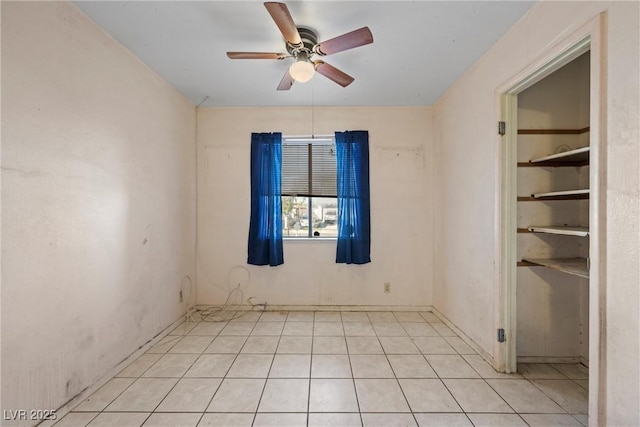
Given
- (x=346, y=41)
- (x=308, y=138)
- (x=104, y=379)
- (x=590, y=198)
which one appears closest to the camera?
(x=590, y=198)

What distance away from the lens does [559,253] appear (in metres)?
2.11

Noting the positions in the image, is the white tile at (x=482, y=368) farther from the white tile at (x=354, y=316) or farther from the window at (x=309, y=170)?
the window at (x=309, y=170)

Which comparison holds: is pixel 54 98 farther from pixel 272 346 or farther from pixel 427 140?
pixel 427 140

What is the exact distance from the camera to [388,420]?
5.19 feet

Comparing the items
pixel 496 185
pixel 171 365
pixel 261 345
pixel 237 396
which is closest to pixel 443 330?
pixel 496 185

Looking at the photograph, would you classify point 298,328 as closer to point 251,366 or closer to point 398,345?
point 251,366

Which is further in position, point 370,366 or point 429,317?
point 429,317

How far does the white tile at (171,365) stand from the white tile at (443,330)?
237 cm

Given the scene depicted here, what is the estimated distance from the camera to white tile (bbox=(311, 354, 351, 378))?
2.02 metres

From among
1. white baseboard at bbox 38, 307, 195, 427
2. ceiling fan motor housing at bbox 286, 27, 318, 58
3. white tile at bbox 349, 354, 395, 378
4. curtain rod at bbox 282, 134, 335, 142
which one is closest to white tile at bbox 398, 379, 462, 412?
white tile at bbox 349, 354, 395, 378

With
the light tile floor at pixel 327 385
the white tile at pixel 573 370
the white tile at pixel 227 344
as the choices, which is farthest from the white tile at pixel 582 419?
the white tile at pixel 227 344

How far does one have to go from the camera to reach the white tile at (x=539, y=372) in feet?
6.55

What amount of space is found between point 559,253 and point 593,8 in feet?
5.37

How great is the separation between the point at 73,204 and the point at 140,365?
1368 millimetres
